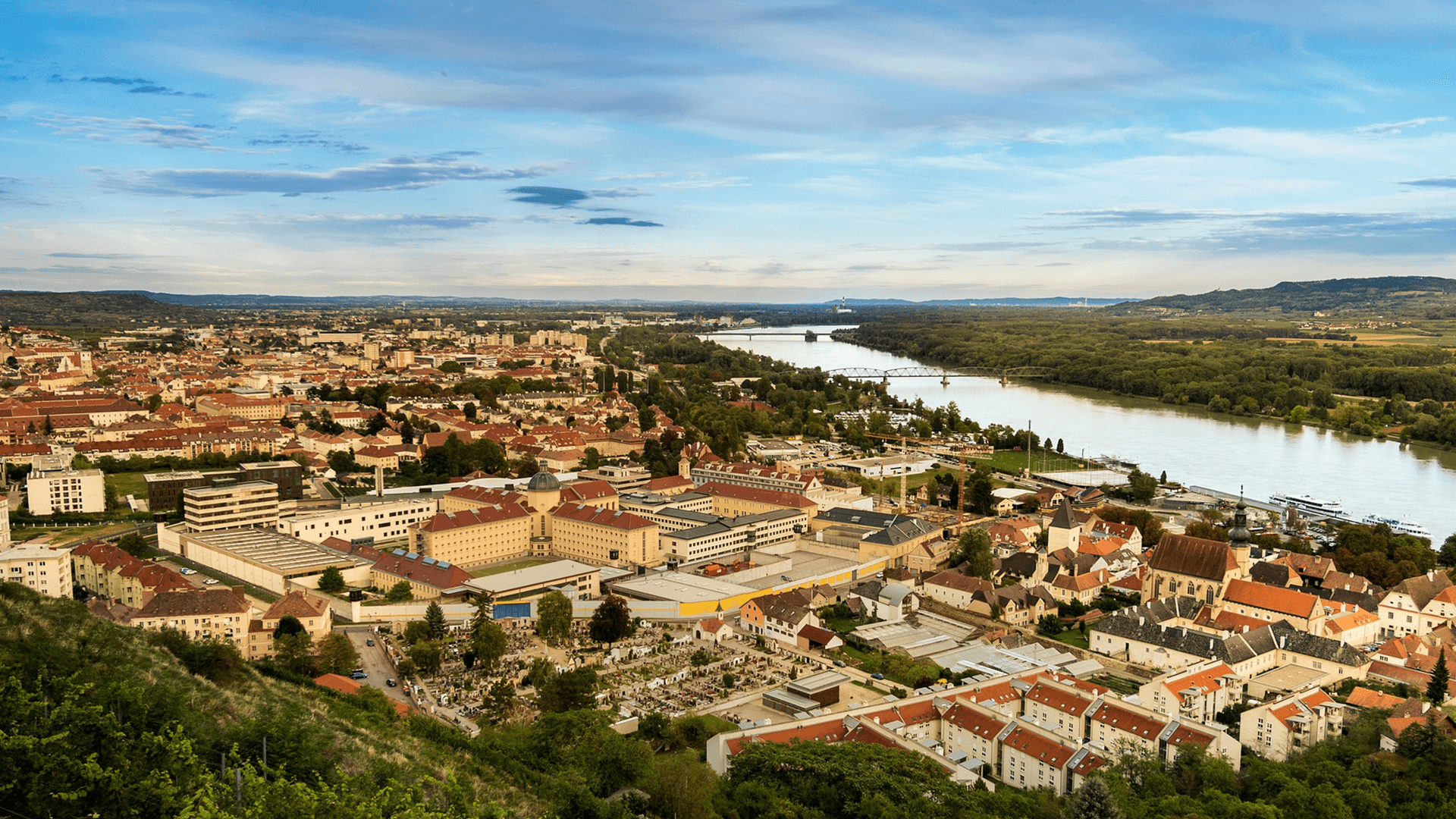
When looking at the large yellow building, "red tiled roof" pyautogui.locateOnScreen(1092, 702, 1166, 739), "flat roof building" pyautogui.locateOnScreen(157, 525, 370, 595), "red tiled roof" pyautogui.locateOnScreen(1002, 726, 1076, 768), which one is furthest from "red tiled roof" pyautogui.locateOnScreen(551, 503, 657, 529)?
"red tiled roof" pyautogui.locateOnScreen(1092, 702, 1166, 739)

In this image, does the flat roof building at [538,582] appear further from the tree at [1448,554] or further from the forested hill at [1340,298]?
Answer: the forested hill at [1340,298]

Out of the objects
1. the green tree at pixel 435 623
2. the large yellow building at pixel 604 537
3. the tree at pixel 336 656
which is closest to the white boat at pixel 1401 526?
the large yellow building at pixel 604 537

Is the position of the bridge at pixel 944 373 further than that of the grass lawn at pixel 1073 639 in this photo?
Yes

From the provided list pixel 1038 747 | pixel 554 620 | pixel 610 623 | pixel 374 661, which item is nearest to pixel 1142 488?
pixel 610 623

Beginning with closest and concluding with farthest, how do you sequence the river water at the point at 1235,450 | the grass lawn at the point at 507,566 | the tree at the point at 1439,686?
the tree at the point at 1439,686 < the grass lawn at the point at 507,566 < the river water at the point at 1235,450

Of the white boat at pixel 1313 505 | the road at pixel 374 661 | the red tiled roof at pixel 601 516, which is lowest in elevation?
the road at pixel 374 661

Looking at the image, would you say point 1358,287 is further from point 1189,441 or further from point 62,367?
point 62,367

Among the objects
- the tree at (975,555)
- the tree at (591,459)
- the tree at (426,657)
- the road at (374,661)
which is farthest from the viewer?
the tree at (591,459)
